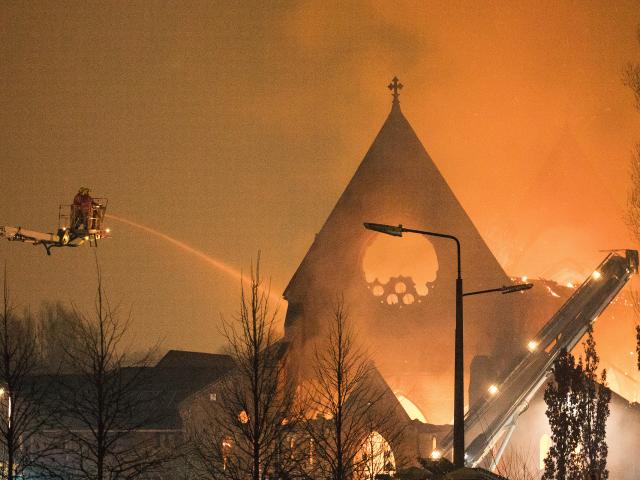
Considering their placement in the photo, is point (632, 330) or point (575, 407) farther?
point (632, 330)

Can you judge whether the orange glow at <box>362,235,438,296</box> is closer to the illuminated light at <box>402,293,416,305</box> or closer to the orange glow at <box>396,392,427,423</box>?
the illuminated light at <box>402,293,416,305</box>

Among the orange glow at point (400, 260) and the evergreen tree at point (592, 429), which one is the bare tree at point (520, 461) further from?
the orange glow at point (400, 260)

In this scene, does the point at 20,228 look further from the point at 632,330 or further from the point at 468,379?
the point at 632,330

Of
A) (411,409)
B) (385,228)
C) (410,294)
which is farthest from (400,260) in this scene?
(385,228)

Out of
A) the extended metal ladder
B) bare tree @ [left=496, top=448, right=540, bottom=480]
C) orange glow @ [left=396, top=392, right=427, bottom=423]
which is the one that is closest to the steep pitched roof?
orange glow @ [left=396, top=392, right=427, bottom=423]

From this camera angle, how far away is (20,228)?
108 feet

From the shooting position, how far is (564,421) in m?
34.3

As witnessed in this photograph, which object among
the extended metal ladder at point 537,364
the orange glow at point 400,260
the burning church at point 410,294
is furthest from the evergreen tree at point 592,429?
the orange glow at point 400,260

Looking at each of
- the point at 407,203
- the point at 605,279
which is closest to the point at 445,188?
the point at 407,203

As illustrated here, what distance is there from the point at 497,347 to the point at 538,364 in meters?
A: 7.08

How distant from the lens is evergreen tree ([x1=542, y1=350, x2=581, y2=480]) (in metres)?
33.6

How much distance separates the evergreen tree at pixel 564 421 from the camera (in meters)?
33.6

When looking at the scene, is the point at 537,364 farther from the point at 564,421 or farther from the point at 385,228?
the point at 385,228

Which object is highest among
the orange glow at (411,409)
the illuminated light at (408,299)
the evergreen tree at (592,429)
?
the illuminated light at (408,299)
